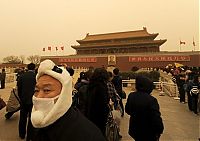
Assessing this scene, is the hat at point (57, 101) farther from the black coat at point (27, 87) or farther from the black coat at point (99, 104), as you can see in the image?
the black coat at point (27, 87)

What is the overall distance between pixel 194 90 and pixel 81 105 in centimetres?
438

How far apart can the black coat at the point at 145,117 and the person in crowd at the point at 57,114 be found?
1.63 m

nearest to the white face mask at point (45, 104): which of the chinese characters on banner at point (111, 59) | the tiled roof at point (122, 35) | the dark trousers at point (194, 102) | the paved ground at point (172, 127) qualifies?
the paved ground at point (172, 127)

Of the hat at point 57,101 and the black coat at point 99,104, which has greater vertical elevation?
the hat at point 57,101

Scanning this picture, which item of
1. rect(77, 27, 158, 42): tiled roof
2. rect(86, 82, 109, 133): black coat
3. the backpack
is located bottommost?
the backpack

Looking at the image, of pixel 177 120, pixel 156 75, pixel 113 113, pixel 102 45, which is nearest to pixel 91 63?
pixel 102 45

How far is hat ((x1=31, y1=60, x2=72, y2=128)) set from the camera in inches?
56.9

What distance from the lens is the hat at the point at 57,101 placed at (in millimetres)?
1445

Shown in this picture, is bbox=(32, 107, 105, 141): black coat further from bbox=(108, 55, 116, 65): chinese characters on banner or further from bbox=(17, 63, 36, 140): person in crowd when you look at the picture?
bbox=(108, 55, 116, 65): chinese characters on banner

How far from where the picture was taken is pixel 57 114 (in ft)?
4.75

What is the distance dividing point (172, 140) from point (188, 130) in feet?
3.00

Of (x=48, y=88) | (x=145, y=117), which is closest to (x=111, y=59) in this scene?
(x=145, y=117)

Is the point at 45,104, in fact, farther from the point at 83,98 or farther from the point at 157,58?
the point at 157,58

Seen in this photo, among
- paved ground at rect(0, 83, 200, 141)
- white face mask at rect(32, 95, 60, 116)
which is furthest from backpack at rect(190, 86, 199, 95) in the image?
white face mask at rect(32, 95, 60, 116)
